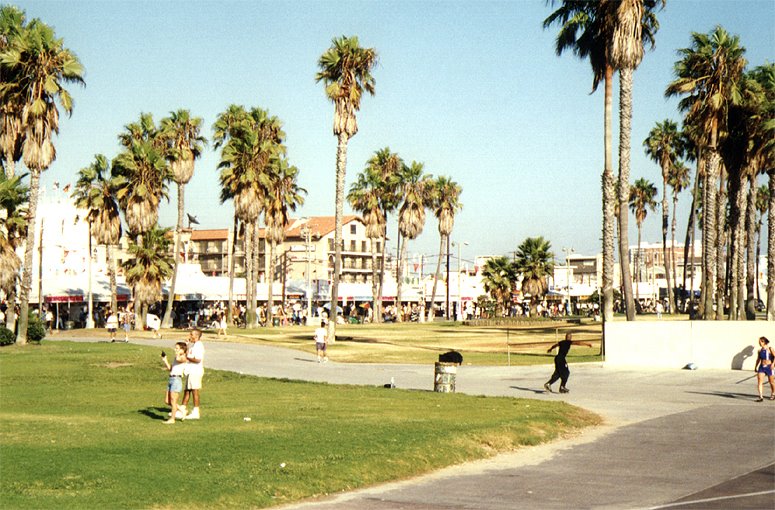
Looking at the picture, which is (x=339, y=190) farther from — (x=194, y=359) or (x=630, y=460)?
(x=630, y=460)

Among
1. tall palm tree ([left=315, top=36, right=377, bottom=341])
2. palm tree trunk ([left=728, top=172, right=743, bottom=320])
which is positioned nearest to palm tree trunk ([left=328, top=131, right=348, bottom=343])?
tall palm tree ([left=315, top=36, right=377, bottom=341])

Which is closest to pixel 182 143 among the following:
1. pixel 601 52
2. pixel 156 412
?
pixel 601 52

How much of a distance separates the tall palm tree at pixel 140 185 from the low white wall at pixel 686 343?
35.3m

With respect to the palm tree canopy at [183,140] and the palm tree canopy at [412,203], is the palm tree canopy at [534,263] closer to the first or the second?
the palm tree canopy at [412,203]

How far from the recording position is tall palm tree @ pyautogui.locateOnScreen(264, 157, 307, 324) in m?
74.3

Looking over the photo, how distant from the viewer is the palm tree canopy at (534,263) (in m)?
99.2

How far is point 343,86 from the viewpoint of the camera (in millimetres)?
55938

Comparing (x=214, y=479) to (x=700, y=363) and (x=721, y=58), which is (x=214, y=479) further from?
(x=721, y=58)

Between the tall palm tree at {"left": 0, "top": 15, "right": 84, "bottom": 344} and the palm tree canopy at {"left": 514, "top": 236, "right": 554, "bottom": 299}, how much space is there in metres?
59.1

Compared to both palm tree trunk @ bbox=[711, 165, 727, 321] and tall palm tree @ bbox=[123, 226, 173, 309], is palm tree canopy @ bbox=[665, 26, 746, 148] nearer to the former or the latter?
palm tree trunk @ bbox=[711, 165, 727, 321]

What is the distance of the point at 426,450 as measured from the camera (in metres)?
17.5

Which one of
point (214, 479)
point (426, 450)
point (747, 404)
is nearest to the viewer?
point (214, 479)

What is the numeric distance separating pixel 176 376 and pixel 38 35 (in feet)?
103

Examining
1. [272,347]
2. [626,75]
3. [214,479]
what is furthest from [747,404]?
[272,347]
